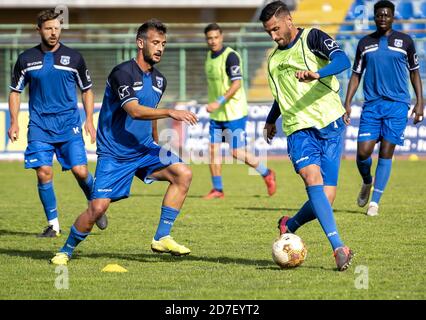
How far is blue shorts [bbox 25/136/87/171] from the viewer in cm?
1084

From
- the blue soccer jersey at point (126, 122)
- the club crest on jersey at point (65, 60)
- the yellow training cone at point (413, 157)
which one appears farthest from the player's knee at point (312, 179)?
the yellow training cone at point (413, 157)

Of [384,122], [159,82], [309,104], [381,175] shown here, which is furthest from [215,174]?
[309,104]

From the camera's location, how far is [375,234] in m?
10.6

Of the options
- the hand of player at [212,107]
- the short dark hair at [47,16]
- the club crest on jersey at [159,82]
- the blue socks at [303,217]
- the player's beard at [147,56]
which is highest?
the short dark hair at [47,16]

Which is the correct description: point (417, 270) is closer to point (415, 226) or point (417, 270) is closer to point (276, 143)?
point (415, 226)

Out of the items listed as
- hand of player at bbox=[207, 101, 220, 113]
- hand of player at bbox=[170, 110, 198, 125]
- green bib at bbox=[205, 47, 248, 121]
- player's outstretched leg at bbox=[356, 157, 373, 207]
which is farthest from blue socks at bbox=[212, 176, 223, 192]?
hand of player at bbox=[170, 110, 198, 125]

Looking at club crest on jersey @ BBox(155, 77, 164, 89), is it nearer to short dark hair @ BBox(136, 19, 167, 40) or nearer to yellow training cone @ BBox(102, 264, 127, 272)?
short dark hair @ BBox(136, 19, 167, 40)

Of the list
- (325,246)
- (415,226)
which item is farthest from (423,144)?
(325,246)

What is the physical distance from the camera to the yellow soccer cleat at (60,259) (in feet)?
29.0

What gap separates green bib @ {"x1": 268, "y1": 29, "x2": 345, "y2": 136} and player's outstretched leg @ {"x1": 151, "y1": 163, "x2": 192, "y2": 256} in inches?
41.1

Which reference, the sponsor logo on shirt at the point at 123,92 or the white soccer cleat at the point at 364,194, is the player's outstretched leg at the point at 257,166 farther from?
the sponsor logo on shirt at the point at 123,92

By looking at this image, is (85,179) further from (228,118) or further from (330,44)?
(228,118)
